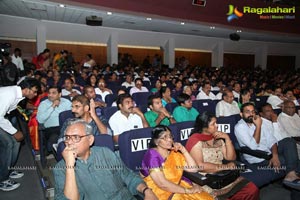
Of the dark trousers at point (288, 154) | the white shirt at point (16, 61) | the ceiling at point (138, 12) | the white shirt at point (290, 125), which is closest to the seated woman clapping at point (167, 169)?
the dark trousers at point (288, 154)

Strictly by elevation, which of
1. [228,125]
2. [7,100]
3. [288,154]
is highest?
[7,100]

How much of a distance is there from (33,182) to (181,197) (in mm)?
2147

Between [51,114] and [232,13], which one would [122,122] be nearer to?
[51,114]

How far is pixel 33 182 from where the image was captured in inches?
136

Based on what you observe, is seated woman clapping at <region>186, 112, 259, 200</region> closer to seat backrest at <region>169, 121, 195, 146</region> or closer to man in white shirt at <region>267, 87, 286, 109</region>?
seat backrest at <region>169, 121, 195, 146</region>

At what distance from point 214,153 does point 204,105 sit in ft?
8.03

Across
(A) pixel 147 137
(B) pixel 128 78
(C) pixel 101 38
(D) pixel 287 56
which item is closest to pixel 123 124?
(A) pixel 147 137

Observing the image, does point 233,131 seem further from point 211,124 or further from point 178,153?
point 178,153

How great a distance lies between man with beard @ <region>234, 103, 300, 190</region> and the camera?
3273mm

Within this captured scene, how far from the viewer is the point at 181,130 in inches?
126

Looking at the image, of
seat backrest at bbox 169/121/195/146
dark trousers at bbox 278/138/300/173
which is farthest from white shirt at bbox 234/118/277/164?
seat backrest at bbox 169/121/195/146

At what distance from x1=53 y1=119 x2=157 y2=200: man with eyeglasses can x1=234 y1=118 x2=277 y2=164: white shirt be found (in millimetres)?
1668

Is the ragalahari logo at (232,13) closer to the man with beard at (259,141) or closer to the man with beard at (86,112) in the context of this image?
the man with beard at (259,141)

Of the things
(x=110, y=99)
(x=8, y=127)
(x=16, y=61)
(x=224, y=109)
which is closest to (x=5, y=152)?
(x=8, y=127)
